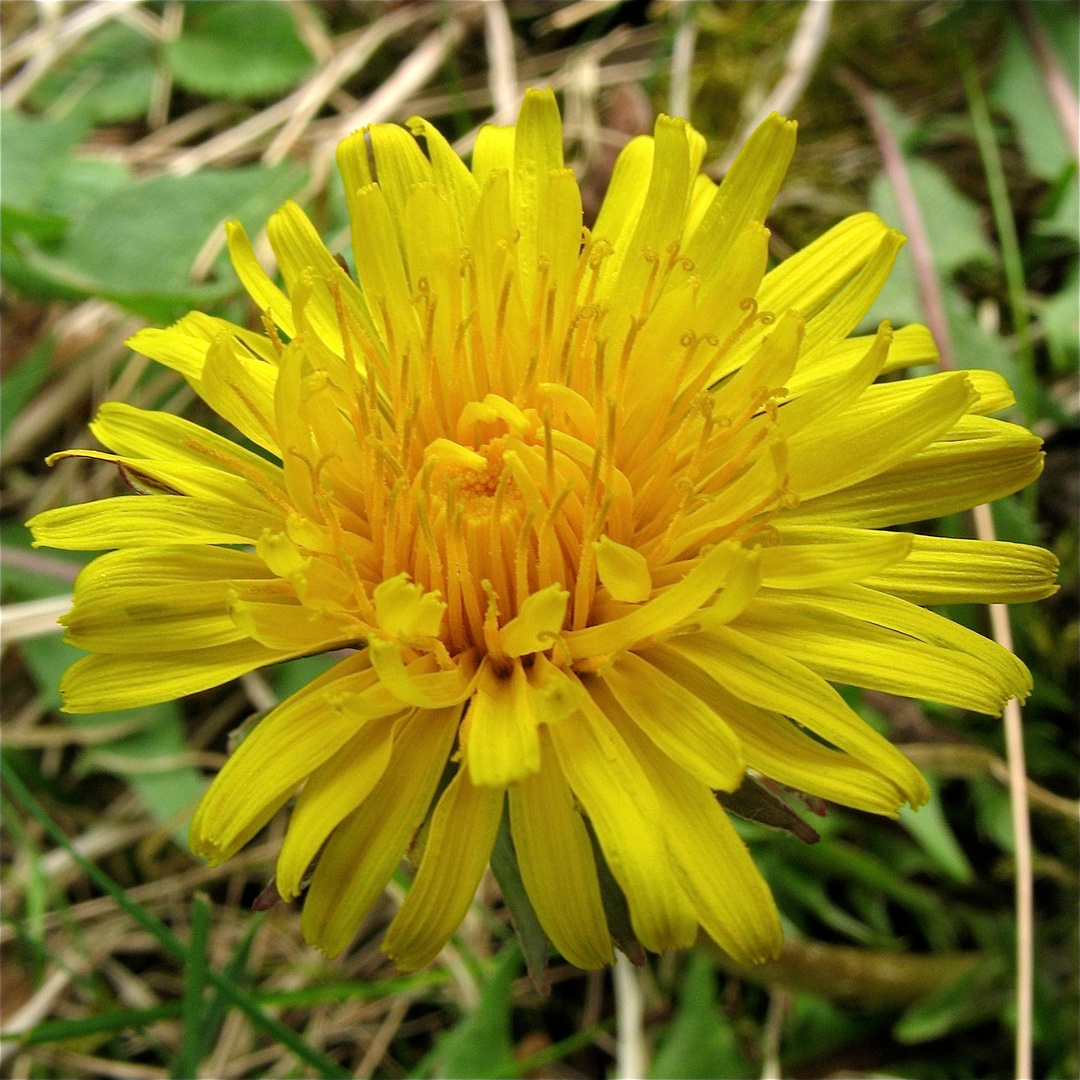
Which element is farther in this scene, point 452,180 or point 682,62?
point 682,62

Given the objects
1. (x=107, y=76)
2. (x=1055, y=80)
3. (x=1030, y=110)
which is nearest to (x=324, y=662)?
(x=107, y=76)

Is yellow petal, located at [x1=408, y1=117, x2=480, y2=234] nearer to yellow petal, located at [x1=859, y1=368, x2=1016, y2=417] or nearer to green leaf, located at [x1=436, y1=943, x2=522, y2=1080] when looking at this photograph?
yellow petal, located at [x1=859, y1=368, x2=1016, y2=417]

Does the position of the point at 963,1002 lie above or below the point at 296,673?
below

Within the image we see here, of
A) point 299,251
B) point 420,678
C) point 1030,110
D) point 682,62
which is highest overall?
point 682,62

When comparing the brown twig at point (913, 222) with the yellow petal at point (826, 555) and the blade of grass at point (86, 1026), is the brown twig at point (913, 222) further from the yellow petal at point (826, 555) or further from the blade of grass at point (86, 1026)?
the blade of grass at point (86, 1026)

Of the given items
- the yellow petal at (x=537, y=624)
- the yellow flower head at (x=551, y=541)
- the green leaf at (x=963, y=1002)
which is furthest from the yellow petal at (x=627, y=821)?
the green leaf at (x=963, y=1002)

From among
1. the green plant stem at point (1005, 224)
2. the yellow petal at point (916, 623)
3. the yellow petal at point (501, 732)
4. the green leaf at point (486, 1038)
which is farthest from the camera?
the green plant stem at point (1005, 224)

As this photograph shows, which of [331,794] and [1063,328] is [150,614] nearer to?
[331,794]

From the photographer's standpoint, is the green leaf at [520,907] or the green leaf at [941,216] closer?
the green leaf at [520,907]
